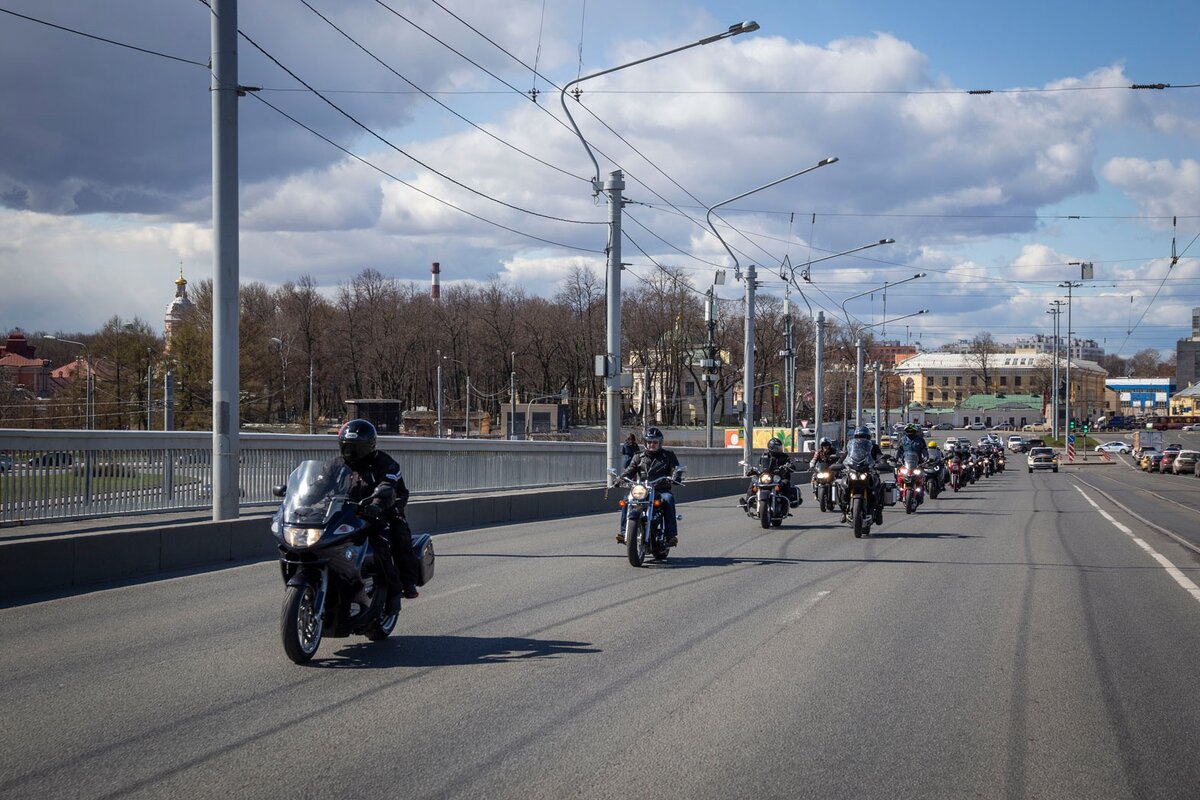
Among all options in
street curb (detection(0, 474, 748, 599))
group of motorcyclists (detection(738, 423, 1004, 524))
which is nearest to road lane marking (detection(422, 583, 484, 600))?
street curb (detection(0, 474, 748, 599))

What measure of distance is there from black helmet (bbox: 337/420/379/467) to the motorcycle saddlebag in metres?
0.78

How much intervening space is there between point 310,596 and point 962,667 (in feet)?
14.4

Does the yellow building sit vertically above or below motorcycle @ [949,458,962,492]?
above

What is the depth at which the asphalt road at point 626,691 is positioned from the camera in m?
5.23

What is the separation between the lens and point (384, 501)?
7730mm

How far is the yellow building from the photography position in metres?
171

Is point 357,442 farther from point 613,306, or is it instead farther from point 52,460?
→ point 613,306

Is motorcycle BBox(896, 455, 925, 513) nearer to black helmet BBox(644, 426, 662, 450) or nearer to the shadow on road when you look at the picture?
black helmet BBox(644, 426, 662, 450)

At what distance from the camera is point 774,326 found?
98.4 metres

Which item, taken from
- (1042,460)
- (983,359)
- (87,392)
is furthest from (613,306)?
(983,359)

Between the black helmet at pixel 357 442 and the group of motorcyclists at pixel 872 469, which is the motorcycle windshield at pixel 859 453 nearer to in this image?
the group of motorcyclists at pixel 872 469

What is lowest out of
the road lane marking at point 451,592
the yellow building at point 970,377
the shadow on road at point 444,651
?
the road lane marking at point 451,592

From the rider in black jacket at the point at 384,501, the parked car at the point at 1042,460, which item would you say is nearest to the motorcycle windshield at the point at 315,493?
the rider in black jacket at the point at 384,501

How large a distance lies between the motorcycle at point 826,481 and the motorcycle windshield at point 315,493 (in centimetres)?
1545
